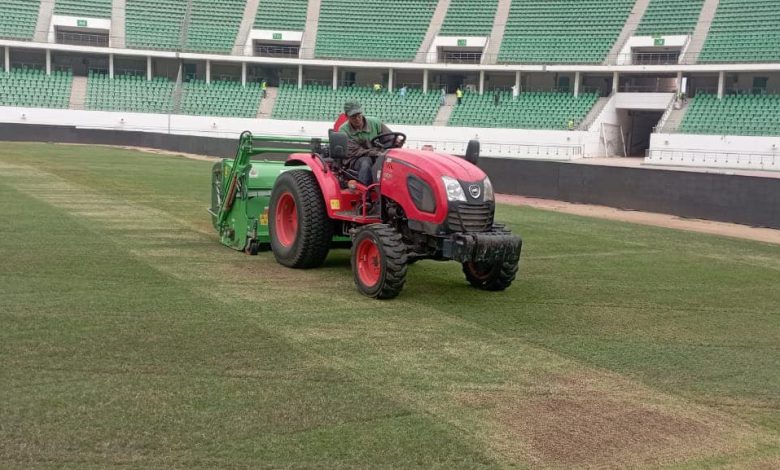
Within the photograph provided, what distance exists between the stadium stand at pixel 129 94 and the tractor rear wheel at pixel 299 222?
108ft

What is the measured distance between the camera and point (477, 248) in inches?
283

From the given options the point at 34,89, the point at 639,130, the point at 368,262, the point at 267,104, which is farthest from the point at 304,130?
the point at 368,262

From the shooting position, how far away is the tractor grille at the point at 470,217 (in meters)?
7.30

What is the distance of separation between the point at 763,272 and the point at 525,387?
6.24m

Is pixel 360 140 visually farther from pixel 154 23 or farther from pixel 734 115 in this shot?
pixel 154 23

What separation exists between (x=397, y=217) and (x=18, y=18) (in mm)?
40049

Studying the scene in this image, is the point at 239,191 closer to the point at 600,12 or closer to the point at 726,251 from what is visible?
the point at 726,251

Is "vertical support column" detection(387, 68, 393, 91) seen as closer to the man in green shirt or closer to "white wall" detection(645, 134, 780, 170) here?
"white wall" detection(645, 134, 780, 170)

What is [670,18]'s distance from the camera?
126 feet

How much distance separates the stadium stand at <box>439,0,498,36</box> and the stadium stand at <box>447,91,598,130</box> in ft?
13.6

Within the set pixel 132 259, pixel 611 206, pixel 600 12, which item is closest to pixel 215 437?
pixel 132 259

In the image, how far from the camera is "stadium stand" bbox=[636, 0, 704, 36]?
1489 inches

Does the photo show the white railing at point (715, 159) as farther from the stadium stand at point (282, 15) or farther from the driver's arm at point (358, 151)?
the driver's arm at point (358, 151)

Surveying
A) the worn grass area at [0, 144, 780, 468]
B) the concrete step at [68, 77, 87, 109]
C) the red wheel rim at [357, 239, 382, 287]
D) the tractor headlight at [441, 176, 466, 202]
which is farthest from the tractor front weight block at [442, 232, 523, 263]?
the concrete step at [68, 77, 87, 109]
